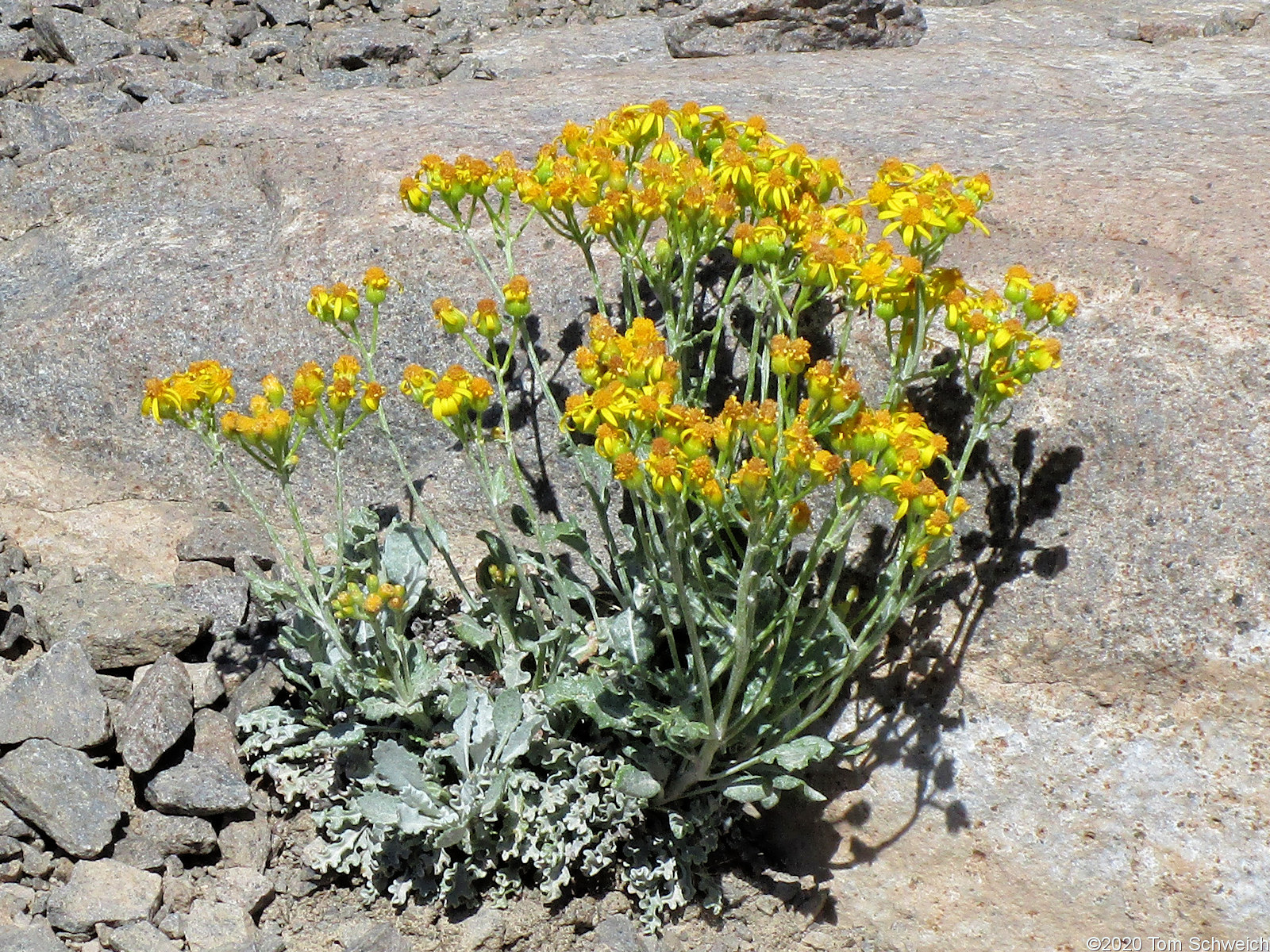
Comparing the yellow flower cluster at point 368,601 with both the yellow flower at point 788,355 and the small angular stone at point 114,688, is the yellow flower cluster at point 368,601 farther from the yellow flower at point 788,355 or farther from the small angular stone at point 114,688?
the yellow flower at point 788,355

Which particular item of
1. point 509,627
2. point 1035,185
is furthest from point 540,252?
point 1035,185

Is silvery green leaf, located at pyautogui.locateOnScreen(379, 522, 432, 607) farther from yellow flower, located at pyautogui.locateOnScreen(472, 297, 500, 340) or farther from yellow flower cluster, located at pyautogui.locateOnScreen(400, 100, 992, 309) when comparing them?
yellow flower cluster, located at pyautogui.locateOnScreen(400, 100, 992, 309)

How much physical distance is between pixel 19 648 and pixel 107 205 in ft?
6.06

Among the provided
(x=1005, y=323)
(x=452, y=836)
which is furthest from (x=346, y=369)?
(x=1005, y=323)

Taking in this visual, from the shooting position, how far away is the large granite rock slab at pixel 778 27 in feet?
19.4

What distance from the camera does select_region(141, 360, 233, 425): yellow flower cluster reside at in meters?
3.07

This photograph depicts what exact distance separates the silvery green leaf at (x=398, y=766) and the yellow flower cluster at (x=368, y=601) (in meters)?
0.34

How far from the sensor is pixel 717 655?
11.5 ft

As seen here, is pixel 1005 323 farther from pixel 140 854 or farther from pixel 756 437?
pixel 140 854

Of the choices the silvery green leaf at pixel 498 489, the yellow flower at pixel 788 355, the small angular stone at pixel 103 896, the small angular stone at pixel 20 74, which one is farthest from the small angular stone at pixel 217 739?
the small angular stone at pixel 20 74

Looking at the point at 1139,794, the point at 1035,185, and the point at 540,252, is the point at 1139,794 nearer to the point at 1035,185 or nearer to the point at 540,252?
the point at 1035,185

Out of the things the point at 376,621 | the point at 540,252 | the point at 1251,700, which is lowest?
the point at 1251,700

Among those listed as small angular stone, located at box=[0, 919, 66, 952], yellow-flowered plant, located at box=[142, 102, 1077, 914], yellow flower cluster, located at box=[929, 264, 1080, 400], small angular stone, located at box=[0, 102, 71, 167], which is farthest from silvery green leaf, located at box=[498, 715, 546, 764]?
small angular stone, located at box=[0, 102, 71, 167]

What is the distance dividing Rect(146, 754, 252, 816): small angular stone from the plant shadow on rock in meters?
1.70
